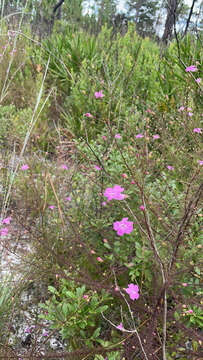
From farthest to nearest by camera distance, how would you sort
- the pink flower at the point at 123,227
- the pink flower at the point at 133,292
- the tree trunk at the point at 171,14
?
1. the tree trunk at the point at 171,14
2. the pink flower at the point at 123,227
3. the pink flower at the point at 133,292

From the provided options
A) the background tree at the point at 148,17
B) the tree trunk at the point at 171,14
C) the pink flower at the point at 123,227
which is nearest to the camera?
the pink flower at the point at 123,227

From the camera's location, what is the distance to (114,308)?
1.18 meters

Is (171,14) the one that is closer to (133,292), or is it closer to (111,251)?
(111,251)

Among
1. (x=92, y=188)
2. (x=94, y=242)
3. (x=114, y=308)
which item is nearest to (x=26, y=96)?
(x=92, y=188)

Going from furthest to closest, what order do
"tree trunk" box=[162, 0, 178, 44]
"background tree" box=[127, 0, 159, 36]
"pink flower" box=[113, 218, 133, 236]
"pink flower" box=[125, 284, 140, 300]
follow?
"background tree" box=[127, 0, 159, 36]
"tree trunk" box=[162, 0, 178, 44]
"pink flower" box=[113, 218, 133, 236]
"pink flower" box=[125, 284, 140, 300]

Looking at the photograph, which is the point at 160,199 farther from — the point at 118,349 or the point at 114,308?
the point at 118,349

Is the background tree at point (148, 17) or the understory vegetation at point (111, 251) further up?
the background tree at point (148, 17)

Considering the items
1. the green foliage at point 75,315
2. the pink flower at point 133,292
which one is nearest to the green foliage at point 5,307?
the green foliage at point 75,315

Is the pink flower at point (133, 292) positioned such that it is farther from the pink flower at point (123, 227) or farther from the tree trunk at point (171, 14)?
the tree trunk at point (171, 14)

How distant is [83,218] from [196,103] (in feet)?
4.81

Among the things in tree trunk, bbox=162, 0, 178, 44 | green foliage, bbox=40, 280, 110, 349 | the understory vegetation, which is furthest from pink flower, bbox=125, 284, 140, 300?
Result: tree trunk, bbox=162, 0, 178, 44

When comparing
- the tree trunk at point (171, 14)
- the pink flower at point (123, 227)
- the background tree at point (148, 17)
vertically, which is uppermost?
the background tree at point (148, 17)

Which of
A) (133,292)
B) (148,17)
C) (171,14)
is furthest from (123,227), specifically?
(148,17)

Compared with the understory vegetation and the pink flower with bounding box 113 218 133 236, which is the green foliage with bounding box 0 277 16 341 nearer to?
the understory vegetation
